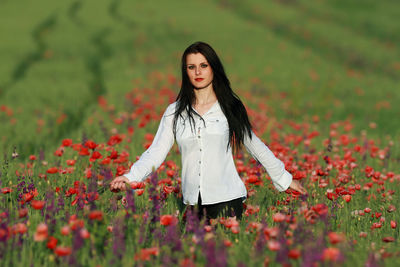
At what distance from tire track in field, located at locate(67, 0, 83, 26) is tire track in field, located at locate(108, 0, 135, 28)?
6.62 feet

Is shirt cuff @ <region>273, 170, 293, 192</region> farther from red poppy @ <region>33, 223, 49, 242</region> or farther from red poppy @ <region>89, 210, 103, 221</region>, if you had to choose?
red poppy @ <region>33, 223, 49, 242</region>

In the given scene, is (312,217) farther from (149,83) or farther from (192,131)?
(149,83)

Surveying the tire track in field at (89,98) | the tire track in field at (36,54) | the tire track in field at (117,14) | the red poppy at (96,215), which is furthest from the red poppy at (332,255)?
the tire track in field at (117,14)

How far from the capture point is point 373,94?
13.6 metres

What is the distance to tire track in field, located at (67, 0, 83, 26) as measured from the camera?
2404 cm

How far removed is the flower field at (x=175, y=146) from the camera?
2.30 m

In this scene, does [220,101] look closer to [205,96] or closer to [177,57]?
[205,96]

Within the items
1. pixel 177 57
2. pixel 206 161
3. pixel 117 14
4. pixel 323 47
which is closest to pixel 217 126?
pixel 206 161

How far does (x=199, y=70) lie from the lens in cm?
318

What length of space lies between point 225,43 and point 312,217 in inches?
741

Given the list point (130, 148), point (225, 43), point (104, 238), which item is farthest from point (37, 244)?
point (225, 43)

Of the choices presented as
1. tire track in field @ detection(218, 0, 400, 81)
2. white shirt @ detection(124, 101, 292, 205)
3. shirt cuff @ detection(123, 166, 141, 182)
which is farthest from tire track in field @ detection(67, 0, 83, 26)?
shirt cuff @ detection(123, 166, 141, 182)

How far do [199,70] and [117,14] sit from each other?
2585cm

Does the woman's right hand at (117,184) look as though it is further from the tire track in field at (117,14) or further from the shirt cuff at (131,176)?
the tire track in field at (117,14)
